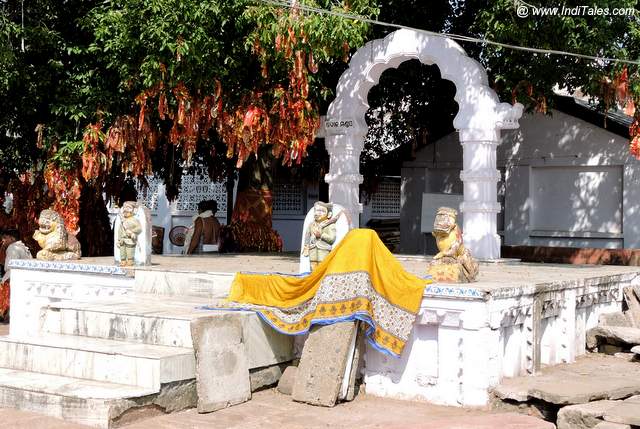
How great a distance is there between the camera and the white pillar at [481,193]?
11.9 meters

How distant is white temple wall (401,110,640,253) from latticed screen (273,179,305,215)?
6384 mm

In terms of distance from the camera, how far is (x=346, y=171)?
1350 centimetres

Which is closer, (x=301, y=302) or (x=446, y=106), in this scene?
(x=301, y=302)

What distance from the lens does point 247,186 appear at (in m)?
16.1

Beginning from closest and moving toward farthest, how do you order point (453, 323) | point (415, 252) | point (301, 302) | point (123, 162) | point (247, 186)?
1. point (453, 323)
2. point (301, 302)
3. point (123, 162)
4. point (247, 186)
5. point (415, 252)

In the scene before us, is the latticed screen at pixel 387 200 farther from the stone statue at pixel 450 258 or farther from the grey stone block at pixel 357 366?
the grey stone block at pixel 357 366

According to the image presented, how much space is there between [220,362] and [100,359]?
109cm

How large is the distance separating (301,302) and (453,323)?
1.57m

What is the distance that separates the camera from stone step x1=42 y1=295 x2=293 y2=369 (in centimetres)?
756

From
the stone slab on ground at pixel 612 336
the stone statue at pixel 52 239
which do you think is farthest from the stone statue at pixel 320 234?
the stone statue at pixel 52 239

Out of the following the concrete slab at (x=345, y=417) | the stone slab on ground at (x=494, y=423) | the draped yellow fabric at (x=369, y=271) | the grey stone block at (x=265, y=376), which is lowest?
the concrete slab at (x=345, y=417)

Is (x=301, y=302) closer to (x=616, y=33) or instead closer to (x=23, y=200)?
(x=616, y=33)

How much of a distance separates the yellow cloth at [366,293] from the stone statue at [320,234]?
76cm

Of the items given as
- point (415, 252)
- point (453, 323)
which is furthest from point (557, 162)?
point (453, 323)
